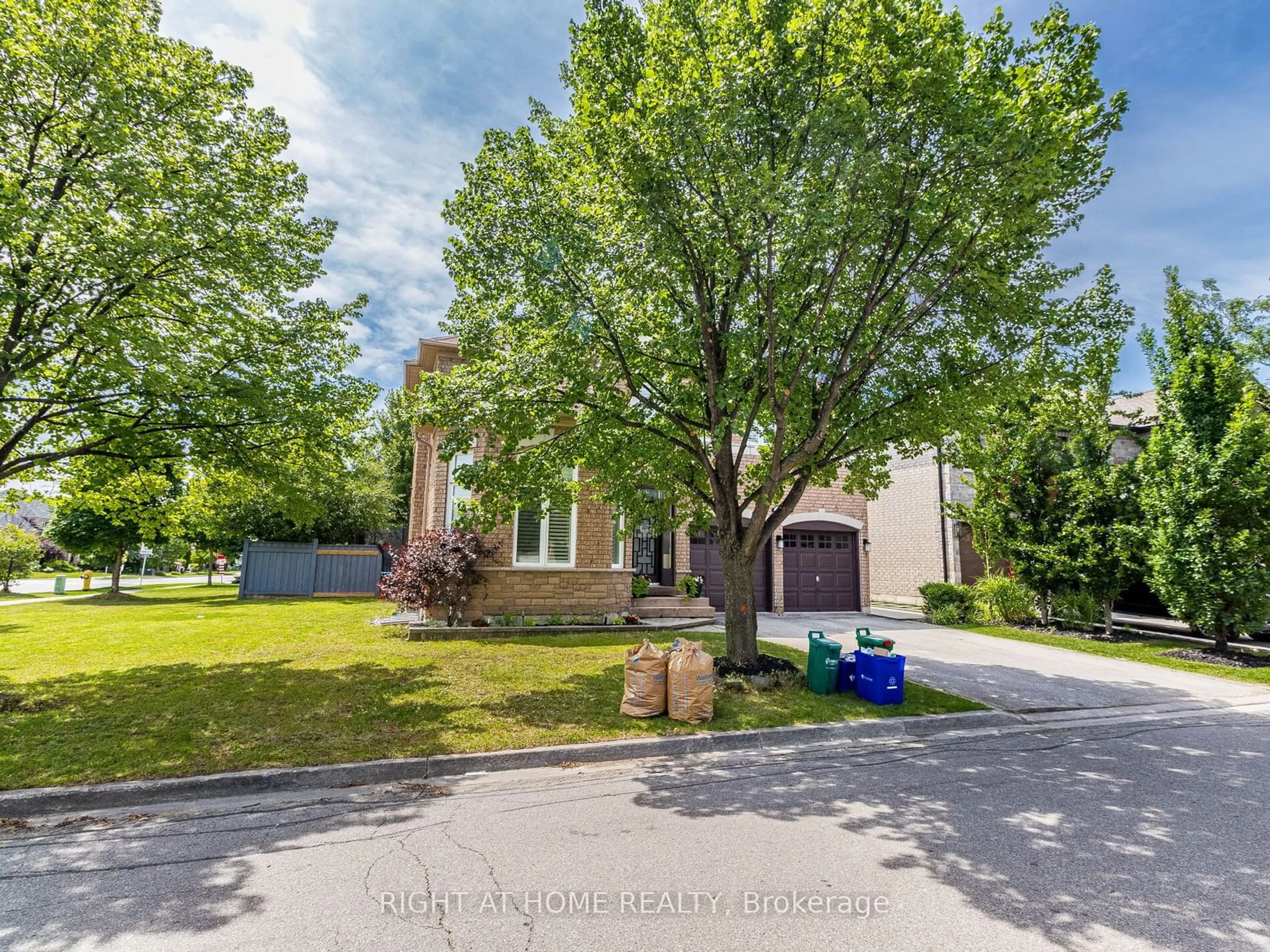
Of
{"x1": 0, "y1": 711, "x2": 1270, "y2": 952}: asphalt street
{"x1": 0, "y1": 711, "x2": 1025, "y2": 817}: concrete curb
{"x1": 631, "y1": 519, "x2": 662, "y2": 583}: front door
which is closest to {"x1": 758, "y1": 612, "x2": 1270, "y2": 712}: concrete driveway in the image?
{"x1": 0, "y1": 711, "x2": 1025, "y2": 817}: concrete curb

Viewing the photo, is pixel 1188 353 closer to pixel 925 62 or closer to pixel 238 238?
pixel 925 62

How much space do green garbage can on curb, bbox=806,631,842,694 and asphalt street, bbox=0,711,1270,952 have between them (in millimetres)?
2256

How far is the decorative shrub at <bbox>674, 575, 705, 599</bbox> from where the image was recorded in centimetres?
1491

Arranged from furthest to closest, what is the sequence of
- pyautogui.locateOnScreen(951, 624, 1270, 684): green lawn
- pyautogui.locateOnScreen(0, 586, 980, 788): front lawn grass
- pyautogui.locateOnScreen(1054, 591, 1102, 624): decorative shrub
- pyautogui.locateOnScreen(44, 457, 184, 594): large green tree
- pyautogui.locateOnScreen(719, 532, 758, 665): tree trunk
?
pyautogui.locateOnScreen(1054, 591, 1102, 624): decorative shrub, pyautogui.locateOnScreen(951, 624, 1270, 684): green lawn, pyautogui.locateOnScreen(44, 457, 184, 594): large green tree, pyautogui.locateOnScreen(719, 532, 758, 665): tree trunk, pyautogui.locateOnScreen(0, 586, 980, 788): front lawn grass

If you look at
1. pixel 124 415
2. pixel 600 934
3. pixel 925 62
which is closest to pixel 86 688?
pixel 124 415

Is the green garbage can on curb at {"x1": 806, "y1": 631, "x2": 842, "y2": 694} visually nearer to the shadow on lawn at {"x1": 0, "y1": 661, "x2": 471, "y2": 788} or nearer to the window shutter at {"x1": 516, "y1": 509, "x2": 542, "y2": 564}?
the shadow on lawn at {"x1": 0, "y1": 661, "x2": 471, "y2": 788}

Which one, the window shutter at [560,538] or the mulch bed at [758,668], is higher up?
the window shutter at [560,538]

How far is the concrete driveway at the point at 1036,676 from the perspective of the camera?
807 centimetres

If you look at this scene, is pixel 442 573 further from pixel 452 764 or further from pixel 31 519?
pixel 31 519

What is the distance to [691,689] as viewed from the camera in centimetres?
659

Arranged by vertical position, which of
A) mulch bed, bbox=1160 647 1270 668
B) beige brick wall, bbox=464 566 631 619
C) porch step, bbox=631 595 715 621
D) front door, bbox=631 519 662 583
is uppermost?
front door, bbox=631 519 662 583

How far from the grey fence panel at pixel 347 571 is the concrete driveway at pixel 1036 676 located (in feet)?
45.9

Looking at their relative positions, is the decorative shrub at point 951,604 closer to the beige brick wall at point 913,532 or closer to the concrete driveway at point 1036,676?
the concrete driveway at point 1036,676

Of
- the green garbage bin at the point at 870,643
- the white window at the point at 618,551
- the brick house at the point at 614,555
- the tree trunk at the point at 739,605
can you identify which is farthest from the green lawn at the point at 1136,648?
the white window at the point at 618,551
